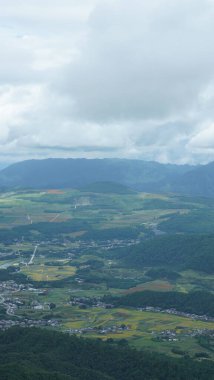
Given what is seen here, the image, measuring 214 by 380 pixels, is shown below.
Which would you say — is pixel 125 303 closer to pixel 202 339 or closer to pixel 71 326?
pixel 71 326

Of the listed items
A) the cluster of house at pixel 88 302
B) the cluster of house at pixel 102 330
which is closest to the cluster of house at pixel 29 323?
the cluster of house at pixel 102 330

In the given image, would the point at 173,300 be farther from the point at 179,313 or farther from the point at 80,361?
the point at 80,361

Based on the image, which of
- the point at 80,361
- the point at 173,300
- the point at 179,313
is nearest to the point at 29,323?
the point at 80,361

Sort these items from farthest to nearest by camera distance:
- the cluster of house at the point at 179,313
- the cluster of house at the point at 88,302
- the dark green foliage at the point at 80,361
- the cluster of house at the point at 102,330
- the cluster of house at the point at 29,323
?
the cluster of house at the point at 88,302
the cluster of house at the point at 179,313
the cluster of house at the point at 29,323
the cluster of house at the point at 102,330
the dark green foliage at the point at 80,361

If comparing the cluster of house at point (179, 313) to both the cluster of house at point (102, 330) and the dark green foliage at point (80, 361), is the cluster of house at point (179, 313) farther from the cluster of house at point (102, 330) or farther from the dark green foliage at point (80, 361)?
the dark green foliage at point (80, 361)

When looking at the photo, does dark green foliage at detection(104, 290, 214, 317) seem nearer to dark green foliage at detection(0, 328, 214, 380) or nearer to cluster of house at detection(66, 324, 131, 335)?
cluster of house at detection(66, 324, 131, 335)
